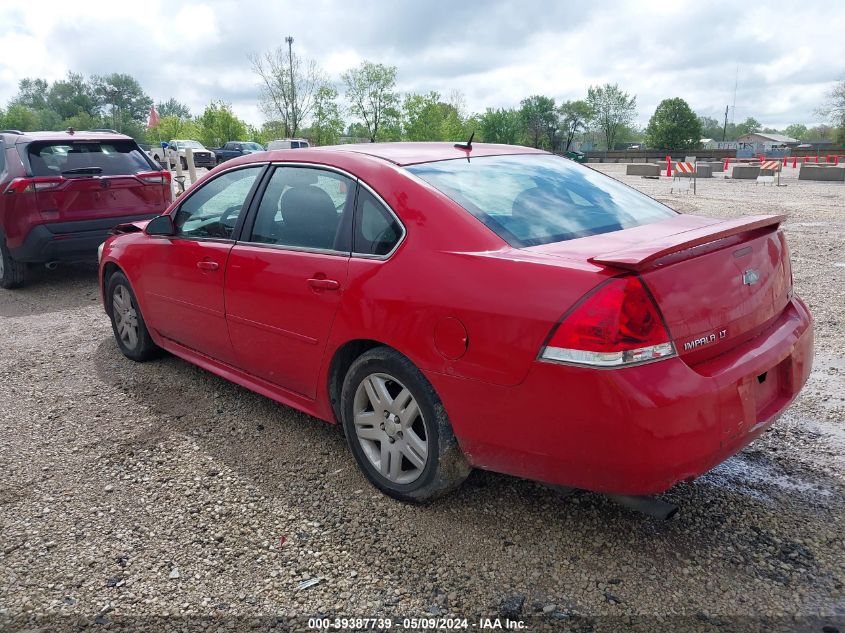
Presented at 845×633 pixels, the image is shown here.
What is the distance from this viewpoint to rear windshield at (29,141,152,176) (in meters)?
7.62

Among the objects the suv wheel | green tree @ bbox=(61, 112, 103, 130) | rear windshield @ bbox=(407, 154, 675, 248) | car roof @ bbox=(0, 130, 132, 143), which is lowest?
the suv wheel

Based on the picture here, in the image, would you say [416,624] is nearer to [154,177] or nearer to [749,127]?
[154,177]

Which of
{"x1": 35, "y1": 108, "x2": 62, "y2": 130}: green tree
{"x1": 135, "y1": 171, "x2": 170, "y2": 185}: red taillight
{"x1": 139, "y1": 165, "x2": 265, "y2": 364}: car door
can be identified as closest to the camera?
{"x1": 139, "y1": 165, "x2": 265, "y2": 364}: car door

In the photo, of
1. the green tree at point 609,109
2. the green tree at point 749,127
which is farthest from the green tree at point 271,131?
the green tree at point 749,127

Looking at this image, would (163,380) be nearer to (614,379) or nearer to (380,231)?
(380,231)

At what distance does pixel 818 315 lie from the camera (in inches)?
229

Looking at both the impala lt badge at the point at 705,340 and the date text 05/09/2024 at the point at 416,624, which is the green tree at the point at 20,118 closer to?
the date text 05/09/2024 at the point at 416,624

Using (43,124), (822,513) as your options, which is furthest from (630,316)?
(43,124)

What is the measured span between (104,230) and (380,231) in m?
5.89

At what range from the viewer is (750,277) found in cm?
261

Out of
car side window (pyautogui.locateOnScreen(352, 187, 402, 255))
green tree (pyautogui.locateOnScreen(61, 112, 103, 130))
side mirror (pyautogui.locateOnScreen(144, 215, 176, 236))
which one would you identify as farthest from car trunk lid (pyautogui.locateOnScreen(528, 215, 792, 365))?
green tree (pyautogui.locateOnScreen(61, 112, 103, 130))

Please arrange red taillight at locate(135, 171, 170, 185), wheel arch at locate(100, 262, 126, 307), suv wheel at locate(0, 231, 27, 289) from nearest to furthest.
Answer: wheel arch at locate(100, 262, 126, 307) < suv wheel at locate(0, 231, 27, 289) < red taillight at locate(135, 171, 170, 185)

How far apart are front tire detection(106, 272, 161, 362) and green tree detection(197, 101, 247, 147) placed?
6229 centimetres

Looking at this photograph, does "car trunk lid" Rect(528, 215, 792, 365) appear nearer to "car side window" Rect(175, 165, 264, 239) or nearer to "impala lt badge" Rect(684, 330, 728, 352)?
"impala lt badge" Rect(684, 330, 728, 352)
